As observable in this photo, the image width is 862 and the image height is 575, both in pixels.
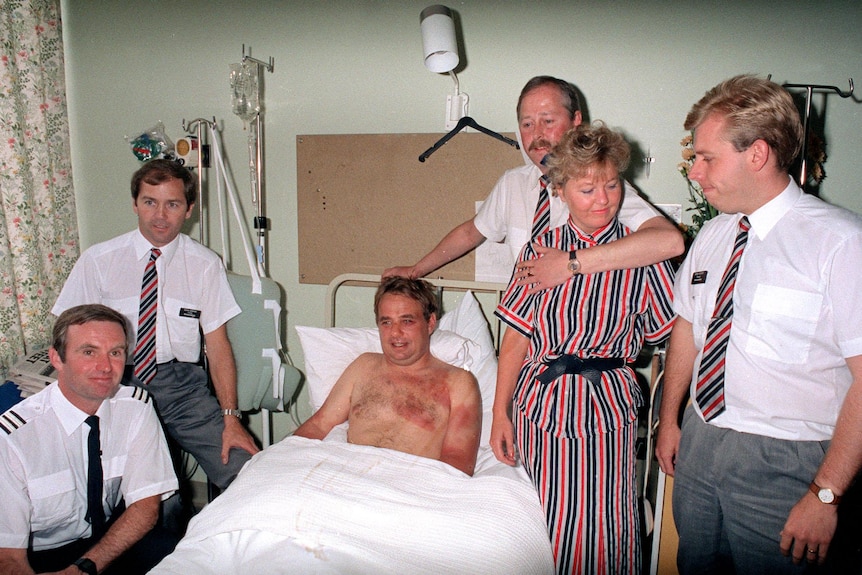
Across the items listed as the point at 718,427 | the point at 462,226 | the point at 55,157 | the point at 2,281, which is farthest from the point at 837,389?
the point at 55,157

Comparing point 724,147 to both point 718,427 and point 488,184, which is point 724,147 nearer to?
point 718,427

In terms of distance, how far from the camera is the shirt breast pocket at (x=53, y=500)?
192 centimetres

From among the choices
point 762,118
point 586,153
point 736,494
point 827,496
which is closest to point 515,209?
point 586,153

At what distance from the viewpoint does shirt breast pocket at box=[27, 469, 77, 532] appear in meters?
1.92

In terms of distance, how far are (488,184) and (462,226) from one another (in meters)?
0.32

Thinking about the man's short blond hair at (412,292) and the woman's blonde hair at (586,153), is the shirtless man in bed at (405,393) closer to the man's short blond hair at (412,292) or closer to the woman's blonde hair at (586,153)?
the man's short blond hair at (412,292)

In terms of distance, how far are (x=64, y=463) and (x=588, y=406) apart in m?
1.71

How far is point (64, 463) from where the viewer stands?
1.97m

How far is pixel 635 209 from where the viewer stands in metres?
2.01

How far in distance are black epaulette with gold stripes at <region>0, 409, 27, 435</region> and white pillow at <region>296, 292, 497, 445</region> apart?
42.4 inches

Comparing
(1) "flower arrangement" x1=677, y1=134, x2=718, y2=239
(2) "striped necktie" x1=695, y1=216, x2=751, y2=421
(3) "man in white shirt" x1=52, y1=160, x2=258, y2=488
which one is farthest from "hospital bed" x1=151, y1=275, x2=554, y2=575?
(1) "flower arrangement" x1=677, y1=134, x2=718, y2=239

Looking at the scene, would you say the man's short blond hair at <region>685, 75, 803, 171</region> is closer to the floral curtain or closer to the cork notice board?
the cork notice board

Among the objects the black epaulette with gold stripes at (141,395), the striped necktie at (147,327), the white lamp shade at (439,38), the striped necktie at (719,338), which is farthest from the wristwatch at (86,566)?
the white lamp shade at (439,38)

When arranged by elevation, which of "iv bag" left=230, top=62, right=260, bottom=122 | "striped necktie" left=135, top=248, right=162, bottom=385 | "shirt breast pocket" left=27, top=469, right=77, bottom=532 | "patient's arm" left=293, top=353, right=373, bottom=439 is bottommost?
"shirt breast pocket" left=27, top=469, right=77, bottom=532
